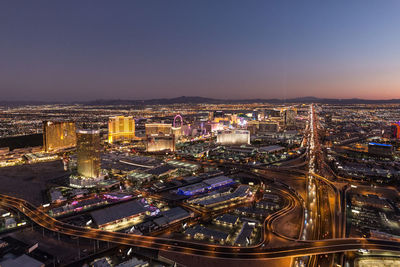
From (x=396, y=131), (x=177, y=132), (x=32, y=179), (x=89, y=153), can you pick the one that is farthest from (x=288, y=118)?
(x=32, y=179)

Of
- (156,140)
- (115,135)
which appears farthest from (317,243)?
(115,135)

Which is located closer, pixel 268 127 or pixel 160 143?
pixel 160 143

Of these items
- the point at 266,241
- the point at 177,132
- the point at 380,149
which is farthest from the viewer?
the point at 177,132

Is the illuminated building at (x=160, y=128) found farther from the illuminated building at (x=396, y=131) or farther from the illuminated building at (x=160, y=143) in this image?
the illuminated building at (x=396, y=131)

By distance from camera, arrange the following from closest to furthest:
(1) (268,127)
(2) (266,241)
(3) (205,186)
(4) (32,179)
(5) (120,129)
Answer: (2) (266,241)
(3) (205,186)
(4) (32,179)
(5) (120,129)
(1) (268,127)

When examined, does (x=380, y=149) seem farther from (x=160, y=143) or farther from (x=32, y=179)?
(x=32, y=179)

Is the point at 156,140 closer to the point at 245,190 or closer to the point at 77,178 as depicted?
the point at 77,178

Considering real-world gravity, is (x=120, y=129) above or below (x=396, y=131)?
below

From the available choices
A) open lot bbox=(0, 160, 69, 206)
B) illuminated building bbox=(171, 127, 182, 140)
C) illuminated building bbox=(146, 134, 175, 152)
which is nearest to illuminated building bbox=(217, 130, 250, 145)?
illuminated building bbox=(171, 127, 182, 140)
